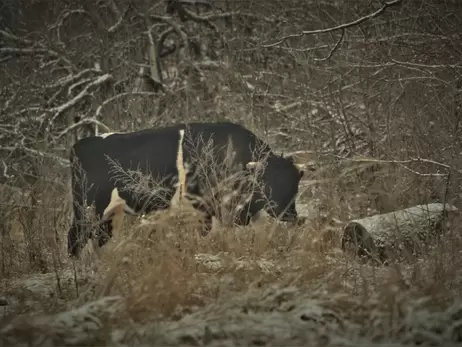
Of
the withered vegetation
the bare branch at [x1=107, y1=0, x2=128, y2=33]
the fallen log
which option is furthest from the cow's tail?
the bare branch at [x1=107, y1=0, x2=128, y2=33]

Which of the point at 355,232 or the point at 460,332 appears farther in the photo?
the point at 355,232

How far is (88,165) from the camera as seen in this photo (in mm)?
6664

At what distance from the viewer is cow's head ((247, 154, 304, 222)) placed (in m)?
6.75

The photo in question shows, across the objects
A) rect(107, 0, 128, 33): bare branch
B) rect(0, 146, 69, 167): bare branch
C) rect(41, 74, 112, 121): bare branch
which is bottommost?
rect(0, 146, 69, 167): bare branch

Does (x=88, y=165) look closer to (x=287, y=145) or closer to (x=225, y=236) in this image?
(x=225, y=236)

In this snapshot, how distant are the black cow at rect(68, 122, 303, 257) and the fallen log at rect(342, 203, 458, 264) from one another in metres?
0.89

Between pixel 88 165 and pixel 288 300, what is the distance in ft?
11.0

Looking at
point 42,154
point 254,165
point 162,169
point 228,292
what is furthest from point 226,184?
point 42,154

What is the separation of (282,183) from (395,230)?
1.94 metres

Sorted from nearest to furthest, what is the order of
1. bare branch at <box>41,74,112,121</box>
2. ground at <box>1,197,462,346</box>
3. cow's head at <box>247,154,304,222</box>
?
ground at <box>1,197,462,346</box>, cow's head at <box>247,154,304,222</box>, bare branch at <box>41,74,112,121</box>

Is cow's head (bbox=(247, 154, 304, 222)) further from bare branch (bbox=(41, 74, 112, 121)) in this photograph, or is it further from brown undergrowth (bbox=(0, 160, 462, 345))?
bare branch (bbox=(41, 74, 112, 121))

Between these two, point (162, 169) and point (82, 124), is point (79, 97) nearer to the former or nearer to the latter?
point (82, 124)

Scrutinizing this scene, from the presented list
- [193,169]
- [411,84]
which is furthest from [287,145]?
[193,169]

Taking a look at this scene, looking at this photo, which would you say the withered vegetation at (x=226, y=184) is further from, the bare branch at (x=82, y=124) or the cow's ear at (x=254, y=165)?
the cow's ear at (x=254, y=165)
